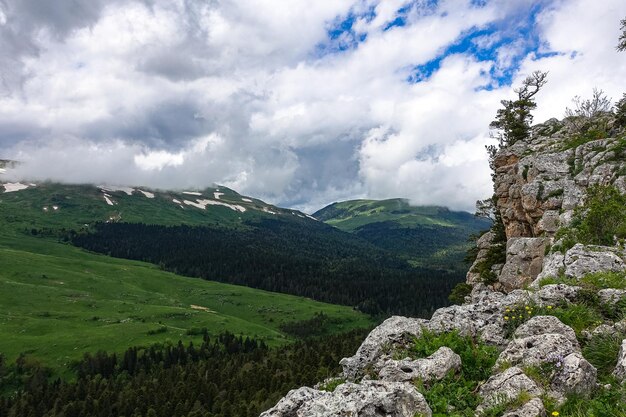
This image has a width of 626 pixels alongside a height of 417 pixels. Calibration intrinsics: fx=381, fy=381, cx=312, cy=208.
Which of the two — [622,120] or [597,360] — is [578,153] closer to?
[622,120]

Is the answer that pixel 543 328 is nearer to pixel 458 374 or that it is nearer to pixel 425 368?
pixel 458 374

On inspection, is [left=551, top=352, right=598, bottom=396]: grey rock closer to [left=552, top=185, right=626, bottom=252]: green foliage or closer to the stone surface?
the stone surface

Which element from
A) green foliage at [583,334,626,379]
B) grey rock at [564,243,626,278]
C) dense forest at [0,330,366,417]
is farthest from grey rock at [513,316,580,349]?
dense forest at [0,330,366,417]

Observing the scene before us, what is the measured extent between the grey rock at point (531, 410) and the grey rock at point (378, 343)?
660 cm

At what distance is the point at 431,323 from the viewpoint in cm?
1714

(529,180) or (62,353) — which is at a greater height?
(529,180)

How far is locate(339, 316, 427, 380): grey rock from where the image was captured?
15.9 metres

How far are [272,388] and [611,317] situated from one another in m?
110

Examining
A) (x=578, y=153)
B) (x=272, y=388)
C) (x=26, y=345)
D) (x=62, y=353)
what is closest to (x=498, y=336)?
(x=578, y=153)

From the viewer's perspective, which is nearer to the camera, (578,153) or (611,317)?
(611,317)

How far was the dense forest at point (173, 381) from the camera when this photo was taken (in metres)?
106

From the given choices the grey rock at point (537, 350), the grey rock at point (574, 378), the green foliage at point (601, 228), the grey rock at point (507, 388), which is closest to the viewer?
the grey rock at point (574, 378)

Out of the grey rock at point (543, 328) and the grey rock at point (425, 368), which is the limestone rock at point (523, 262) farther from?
the grey rock at point (425, 368)

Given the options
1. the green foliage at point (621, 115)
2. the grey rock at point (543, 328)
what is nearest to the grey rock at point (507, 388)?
the grey rock at point (543, 328)
